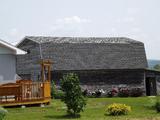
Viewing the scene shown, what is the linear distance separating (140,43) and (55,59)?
41.3 ft

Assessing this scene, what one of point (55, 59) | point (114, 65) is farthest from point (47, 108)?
point (114, 65)

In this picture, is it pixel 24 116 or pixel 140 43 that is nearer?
pixel 24 116

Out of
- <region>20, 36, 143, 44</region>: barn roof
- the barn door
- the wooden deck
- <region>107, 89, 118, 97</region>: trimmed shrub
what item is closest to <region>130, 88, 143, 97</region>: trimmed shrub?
<region>107, 89, 118, 97</region>: trimmed shrub

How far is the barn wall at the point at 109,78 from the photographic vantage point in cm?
5297

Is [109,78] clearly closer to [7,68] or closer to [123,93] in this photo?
[123,93]

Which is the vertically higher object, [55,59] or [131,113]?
[55,59]

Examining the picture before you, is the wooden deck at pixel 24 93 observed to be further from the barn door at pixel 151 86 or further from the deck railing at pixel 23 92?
the barn door at pixel 151 86

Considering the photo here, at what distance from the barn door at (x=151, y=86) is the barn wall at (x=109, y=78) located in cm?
172

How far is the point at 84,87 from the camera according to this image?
52.5 m

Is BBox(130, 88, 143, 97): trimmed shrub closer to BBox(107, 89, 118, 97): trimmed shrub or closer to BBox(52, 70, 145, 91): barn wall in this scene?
BBox(107, 89, 118, 97): trimmed shrub

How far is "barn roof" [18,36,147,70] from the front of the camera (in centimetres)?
5272

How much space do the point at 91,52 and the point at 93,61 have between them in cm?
141

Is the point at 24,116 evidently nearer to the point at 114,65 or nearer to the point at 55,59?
the point at 55,59

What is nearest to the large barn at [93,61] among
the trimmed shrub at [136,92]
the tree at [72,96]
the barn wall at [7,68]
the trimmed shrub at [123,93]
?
the trimmed shrub at [123,93]
